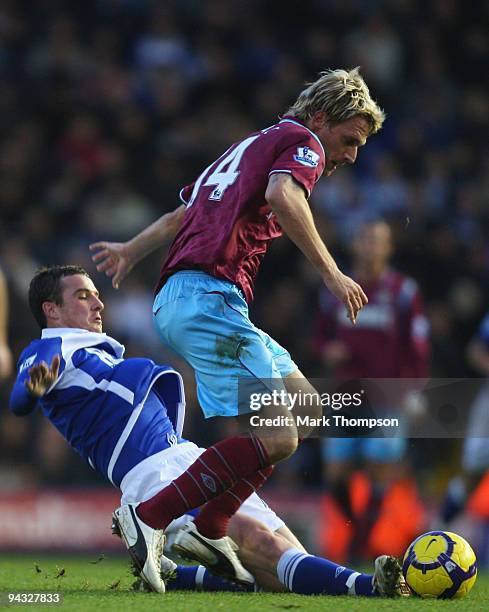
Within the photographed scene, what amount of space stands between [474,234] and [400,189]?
30.7 inches

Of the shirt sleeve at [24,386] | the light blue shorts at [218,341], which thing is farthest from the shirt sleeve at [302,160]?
the shirt sleeve at [24,386]

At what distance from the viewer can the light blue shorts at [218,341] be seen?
14.9 ft

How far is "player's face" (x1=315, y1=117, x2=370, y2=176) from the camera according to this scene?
16.1 feet

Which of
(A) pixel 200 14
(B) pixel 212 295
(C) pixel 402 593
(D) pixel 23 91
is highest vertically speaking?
(A) pixel 200 14

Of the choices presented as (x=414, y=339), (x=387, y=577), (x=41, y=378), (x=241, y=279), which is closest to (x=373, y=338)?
(x=414, y=339)

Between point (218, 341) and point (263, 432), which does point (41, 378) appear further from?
point (263, 432)

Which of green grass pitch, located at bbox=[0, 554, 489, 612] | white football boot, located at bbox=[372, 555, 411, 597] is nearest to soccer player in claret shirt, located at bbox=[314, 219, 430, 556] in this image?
green grass pitch, located at bbox=[0, 554, 489, 612]

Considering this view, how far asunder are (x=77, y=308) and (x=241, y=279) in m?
0.72

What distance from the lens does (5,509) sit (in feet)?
28.5

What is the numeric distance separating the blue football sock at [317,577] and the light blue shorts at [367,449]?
3313 mm

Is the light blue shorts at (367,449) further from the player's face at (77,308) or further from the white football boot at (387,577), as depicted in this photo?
the white football boot at (387,577)

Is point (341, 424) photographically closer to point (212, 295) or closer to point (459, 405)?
point (212, 295)

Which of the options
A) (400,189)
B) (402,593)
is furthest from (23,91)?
(402,593)

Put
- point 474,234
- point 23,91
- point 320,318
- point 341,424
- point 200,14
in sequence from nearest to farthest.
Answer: point 341,424
point 320,318
point 474,234
point 23,91
point 200,14
